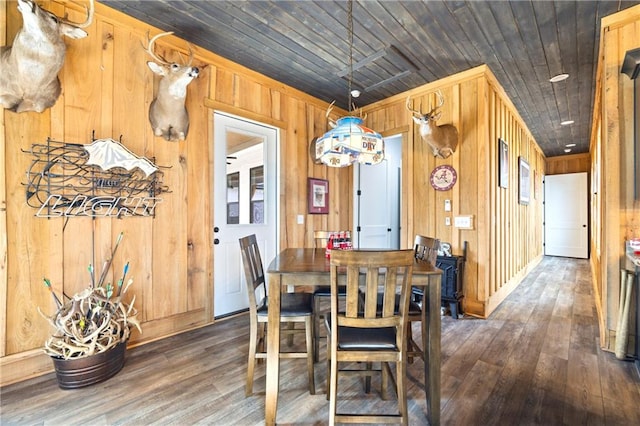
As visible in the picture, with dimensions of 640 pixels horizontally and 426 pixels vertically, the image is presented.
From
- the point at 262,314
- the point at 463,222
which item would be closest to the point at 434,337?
the point at 262,314

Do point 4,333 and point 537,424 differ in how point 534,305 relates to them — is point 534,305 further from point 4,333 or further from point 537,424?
point 4,333

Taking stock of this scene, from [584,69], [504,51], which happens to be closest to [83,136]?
[504,51]

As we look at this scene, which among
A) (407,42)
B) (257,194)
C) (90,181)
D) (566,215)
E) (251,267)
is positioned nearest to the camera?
(251,267)

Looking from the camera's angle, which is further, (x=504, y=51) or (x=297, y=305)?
(x=504, y=51)

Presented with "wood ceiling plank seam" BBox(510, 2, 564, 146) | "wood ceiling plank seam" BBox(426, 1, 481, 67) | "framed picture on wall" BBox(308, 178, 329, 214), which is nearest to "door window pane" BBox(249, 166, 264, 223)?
"framed picture on wall" BBox(308, 178, 329, 214)

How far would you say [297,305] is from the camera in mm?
1999

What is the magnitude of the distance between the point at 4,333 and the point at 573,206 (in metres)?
10.4

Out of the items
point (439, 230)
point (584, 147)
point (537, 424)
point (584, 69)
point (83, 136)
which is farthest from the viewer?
point (584, 147)

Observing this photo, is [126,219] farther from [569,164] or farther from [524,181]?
[569,164]

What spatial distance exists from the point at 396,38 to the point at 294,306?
8.59ft

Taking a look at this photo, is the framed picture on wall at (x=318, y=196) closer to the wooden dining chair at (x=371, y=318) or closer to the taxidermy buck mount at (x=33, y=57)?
the wooden dining chair at (x=371, y=318)

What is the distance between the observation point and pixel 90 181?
2279 mm

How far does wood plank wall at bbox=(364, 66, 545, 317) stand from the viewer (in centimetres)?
330

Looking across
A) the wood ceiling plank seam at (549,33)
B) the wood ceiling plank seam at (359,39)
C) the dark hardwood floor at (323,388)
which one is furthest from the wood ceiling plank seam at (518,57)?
the dark hardwood floor at (323,388)
